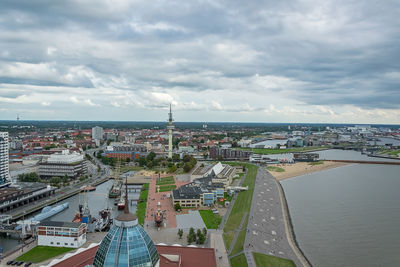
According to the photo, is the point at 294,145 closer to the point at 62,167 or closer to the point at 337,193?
the point at 337,193

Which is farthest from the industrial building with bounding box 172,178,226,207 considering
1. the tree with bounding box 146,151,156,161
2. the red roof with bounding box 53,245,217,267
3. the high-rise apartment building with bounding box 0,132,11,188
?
the tree with bounding box 146,151,156,161

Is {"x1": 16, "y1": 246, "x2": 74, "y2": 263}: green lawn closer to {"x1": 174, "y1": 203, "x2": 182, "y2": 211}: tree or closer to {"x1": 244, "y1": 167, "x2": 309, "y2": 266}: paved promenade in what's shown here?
{"x1": 174, "y1": 203, "x2": 182, "y2": 211}: tree

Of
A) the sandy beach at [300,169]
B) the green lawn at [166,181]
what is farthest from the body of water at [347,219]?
the green lawn at [166,181]

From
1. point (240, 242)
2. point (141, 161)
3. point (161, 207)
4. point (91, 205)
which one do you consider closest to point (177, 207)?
point (161, 207)

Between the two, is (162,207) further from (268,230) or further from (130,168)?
(130,168)

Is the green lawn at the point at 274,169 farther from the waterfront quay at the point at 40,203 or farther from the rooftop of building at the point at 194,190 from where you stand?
the waterfront quay at the point at 40,203
